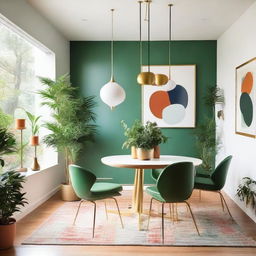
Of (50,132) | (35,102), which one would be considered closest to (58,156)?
(50,132)

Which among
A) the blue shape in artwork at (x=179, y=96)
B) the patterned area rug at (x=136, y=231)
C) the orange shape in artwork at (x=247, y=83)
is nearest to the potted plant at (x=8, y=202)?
the patterned area rug at (x=136, y=231)

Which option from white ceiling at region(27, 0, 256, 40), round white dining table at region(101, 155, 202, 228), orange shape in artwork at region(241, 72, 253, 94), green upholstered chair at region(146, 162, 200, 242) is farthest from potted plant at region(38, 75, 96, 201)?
orange shape in artwork at region(241, 72, 253, 94)

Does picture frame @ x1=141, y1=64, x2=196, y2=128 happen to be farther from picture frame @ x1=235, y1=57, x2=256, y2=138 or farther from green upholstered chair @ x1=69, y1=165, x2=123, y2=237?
green upholstered chair @ x1=69, y1=165, x2=123, y2=237

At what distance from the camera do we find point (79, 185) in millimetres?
3500

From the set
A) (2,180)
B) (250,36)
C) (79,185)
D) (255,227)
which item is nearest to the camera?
(2,180)

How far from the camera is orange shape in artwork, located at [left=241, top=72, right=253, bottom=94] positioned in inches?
164

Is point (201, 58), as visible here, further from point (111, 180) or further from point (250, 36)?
point (111, 180)

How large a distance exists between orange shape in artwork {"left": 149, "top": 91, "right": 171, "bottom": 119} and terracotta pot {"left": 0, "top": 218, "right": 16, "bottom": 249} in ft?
11.4

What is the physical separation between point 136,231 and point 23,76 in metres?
2.55

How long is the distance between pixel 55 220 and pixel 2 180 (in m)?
1.23

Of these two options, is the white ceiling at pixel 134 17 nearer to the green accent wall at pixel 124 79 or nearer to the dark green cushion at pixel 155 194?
the green accent wall at pixel 124 79

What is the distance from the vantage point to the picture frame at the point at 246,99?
4051 millimetres

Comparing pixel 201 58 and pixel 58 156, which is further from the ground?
pixel 201 58

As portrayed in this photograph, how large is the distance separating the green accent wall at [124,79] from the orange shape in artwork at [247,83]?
1.64 m
